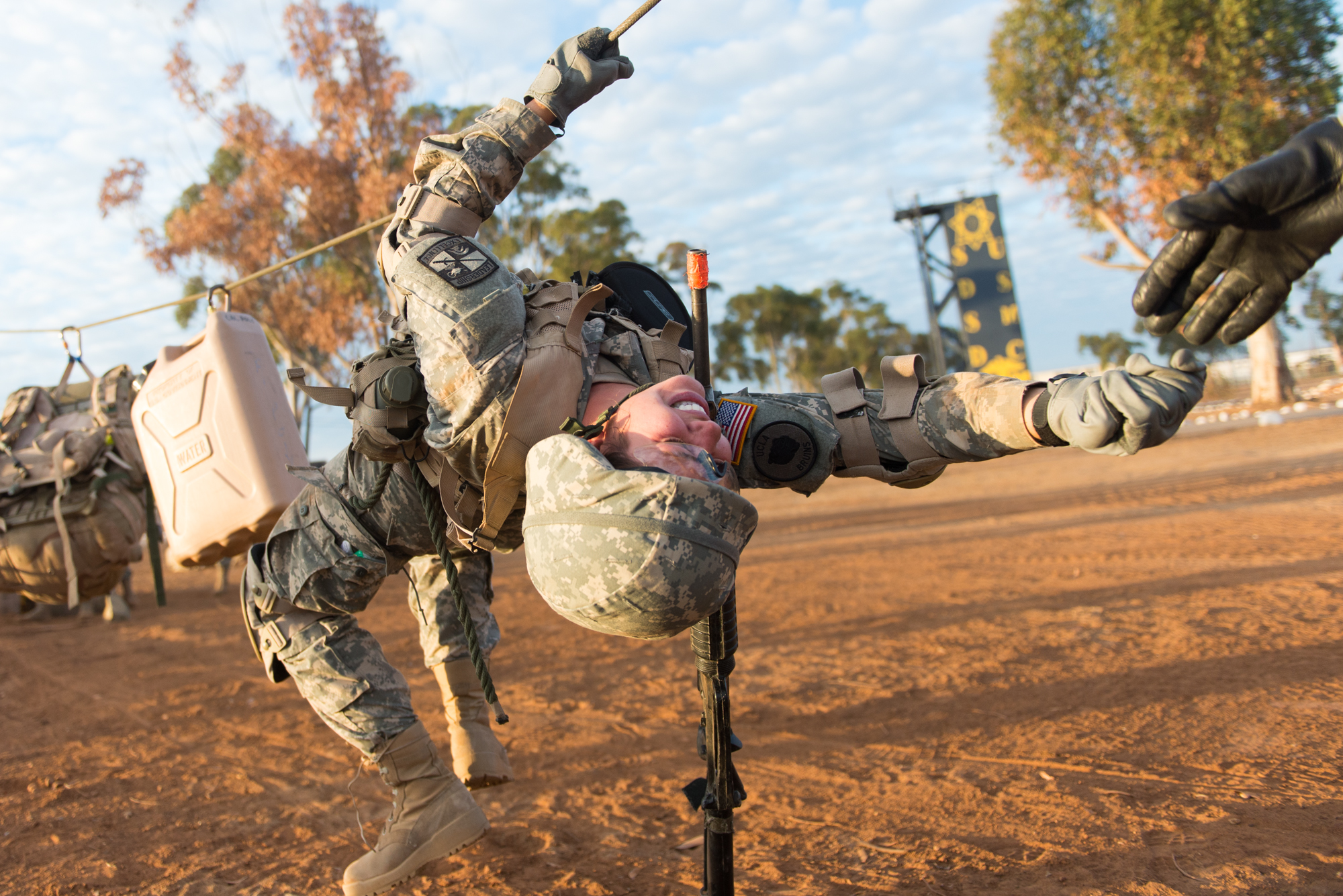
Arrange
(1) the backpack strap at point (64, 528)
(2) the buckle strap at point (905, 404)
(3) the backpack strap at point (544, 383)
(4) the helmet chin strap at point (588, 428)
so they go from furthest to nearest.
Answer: (1) the backpack strap at point (64, 528) → (2) the buckle strap at point (905, 404) → (3) the backpack strap at point (544, 383) → (4) the helmet chin strap at point (588, 428)

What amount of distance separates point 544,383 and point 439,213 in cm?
62

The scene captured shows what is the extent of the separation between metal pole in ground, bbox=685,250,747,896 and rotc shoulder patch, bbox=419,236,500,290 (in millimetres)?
550

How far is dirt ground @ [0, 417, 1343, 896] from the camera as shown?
254 cm

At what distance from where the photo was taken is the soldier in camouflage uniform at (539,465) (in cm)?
157

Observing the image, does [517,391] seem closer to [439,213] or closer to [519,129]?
[439,213]

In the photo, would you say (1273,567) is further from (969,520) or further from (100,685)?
(100,685)

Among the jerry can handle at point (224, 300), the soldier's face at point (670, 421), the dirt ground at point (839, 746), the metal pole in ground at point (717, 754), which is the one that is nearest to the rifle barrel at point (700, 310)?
the metal pole in ground at point (717, 754)

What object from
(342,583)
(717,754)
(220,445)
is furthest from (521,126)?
(717,754)

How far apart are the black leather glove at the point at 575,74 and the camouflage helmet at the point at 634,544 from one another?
1121 mm

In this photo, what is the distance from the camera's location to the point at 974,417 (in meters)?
1.99

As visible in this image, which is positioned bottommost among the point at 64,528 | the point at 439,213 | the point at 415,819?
the point at 415,819

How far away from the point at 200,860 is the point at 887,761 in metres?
2.67

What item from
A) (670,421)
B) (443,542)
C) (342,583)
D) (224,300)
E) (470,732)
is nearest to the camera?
(670,421)

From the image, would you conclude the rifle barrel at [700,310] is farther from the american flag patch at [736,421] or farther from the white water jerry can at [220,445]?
the white water jerry can at [220,445]
